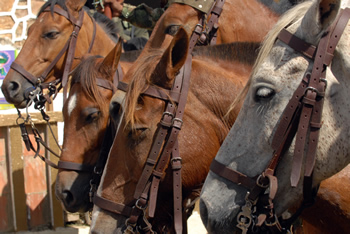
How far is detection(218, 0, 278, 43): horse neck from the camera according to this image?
3340 mm

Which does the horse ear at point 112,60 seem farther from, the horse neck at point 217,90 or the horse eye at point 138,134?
the horse eye at point 138,134

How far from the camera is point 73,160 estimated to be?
10.5 ft

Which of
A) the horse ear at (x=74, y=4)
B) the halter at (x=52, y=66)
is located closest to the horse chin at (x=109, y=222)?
the halter at (x=52, y=66)

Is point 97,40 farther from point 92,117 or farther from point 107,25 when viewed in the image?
point 92,117

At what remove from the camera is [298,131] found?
1636mm

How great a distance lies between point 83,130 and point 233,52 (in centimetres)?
126

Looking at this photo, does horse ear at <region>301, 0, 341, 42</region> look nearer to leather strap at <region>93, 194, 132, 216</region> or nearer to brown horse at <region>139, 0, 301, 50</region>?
leather strap at <region>93, 194, 132, 216</region>

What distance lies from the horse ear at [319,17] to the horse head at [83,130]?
182 cm

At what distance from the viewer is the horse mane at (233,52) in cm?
266

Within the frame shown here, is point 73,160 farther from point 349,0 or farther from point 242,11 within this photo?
point 349,0

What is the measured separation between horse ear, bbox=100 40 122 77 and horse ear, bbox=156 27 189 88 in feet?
3.08

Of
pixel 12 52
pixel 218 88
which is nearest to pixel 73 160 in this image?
pixel 218 88

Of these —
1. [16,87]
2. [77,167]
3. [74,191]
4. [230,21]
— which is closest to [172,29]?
[230,21]

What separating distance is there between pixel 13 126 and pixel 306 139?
13.8 feet
